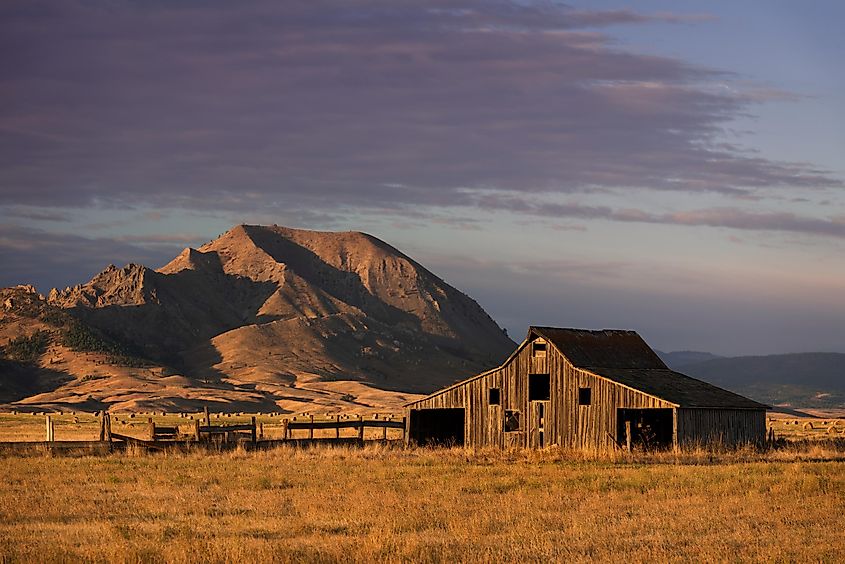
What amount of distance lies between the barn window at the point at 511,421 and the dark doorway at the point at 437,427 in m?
2.55

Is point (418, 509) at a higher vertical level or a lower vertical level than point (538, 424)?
lower

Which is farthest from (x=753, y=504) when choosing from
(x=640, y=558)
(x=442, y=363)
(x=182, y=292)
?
(x=182, y=292)

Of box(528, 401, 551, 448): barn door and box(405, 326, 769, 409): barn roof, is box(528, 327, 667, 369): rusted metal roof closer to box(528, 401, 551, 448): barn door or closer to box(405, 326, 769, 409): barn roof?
box(405, 326, 769, 409): barn roof

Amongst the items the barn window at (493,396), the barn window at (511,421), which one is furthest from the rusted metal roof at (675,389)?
the barn window at (493,396)

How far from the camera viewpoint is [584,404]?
45812 millimetres

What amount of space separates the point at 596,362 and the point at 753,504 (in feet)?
73.8

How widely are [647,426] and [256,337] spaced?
114 m

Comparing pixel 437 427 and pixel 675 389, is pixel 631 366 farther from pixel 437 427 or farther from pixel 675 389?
pixel 437 427

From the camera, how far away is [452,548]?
19.3 meters

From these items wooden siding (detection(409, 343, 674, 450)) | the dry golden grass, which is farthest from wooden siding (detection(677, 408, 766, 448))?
the dry golden grass

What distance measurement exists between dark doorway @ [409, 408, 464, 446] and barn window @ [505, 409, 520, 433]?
2550 millimetres

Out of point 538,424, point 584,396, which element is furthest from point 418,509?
point 538,424

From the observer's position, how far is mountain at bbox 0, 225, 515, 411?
12712 centimetres

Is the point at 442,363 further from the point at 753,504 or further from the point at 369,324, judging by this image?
the point at 753,504
